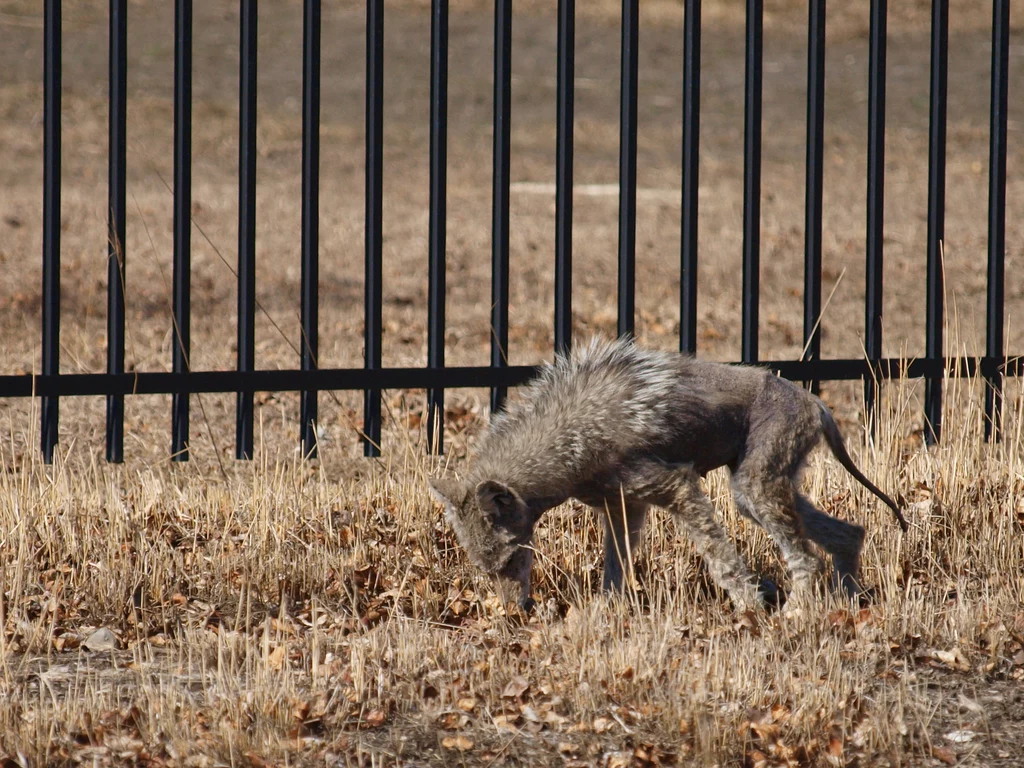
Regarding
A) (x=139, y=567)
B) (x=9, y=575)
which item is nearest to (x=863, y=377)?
(x=139, y=567)

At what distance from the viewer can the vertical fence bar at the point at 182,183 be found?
6.37 m

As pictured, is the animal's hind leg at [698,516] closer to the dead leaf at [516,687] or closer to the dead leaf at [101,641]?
the dead leaf at [516,687]

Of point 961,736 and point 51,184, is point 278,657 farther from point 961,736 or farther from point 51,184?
point 51,184

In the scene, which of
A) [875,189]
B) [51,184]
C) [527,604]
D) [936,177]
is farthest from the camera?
[936,177]

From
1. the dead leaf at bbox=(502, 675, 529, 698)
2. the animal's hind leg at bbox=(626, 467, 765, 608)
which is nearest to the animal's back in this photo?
the animal's hind leg at bbox=(626, 467, 765, 608)

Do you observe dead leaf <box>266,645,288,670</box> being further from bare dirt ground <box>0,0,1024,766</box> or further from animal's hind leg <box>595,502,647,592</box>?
animal's hind leg <box>595,502,647,592</box>

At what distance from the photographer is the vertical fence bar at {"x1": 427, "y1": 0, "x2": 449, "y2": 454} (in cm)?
670

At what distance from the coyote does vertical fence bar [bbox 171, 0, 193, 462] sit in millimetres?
2224

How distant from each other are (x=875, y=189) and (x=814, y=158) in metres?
0.46

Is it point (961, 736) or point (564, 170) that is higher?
point (564, 170)

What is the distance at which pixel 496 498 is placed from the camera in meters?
4.89

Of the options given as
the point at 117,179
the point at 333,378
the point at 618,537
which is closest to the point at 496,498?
the point at 618,537

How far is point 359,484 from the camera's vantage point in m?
6.76

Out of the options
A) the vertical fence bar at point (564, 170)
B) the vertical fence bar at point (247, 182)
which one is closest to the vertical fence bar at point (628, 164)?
the vertical fence bar at point (564, 170)
